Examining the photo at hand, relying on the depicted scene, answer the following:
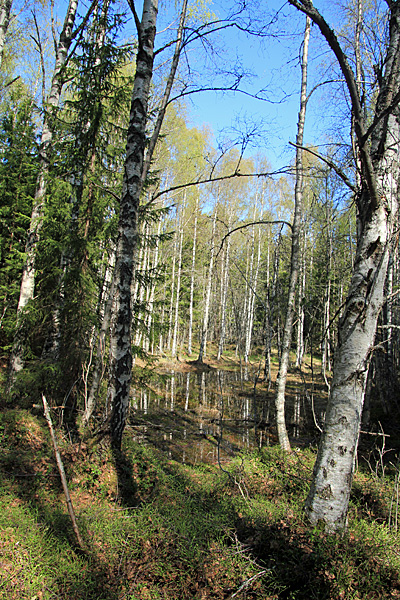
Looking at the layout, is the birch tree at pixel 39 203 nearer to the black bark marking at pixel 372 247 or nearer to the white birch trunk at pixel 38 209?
the white birch trunk at pixel 38 209

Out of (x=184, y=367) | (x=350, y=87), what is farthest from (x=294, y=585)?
(x=184, y=367)

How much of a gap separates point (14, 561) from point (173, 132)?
52.7ft

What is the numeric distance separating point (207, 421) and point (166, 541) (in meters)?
6.55

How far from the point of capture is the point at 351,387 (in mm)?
2506

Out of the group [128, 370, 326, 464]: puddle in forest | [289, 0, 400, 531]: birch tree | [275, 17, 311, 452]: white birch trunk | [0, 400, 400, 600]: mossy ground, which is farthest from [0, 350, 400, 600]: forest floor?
[275, 17, 311, 452]: white birch trunk

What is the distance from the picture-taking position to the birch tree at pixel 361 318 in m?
2.51

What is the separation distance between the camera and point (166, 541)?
9.11 feet

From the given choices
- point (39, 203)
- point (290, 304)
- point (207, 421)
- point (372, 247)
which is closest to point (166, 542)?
point (372, 247)

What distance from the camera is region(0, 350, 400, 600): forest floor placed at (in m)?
2.35

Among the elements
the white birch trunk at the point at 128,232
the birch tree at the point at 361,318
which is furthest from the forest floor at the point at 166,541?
the white birch trunk at the point at 128,232

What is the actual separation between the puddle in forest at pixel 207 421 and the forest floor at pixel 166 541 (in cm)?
111

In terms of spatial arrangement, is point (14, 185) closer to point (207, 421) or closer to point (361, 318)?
point (207, 421)

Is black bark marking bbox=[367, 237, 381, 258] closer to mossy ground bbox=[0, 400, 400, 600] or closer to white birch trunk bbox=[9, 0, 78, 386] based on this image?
mossy ground bbox=[0, 400, 400, 600]

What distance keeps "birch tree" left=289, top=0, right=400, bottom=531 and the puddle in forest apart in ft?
5.66
